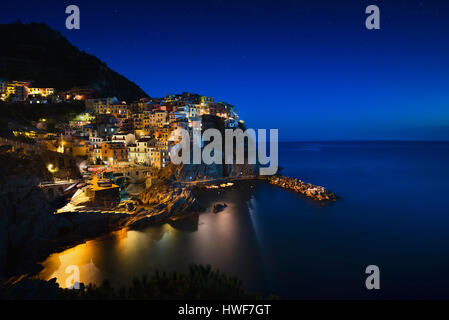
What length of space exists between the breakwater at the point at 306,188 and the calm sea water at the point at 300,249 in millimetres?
1559

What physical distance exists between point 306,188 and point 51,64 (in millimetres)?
63520

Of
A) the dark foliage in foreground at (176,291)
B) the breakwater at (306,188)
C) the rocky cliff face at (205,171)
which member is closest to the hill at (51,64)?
the rocky cliff face at (205,171)

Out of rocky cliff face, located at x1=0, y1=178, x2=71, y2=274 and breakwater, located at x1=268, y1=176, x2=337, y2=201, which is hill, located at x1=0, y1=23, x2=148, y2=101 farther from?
breakwater, located at x1=268, y1=176, x2=337, y2=201

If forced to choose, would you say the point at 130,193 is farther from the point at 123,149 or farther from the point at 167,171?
the point at 123,149

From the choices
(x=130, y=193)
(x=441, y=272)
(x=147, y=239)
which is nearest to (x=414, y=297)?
(x=441, y=272)

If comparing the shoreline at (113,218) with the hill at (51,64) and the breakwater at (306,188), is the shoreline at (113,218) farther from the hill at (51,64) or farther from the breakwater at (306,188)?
the hill at (51,64)

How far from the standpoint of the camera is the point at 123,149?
100 feet

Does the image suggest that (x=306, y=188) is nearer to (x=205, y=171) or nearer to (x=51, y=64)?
(x=205, y=171)

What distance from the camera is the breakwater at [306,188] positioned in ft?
86.5

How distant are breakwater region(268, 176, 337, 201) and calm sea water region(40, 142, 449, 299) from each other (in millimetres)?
1559

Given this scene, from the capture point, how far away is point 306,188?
2947 cm

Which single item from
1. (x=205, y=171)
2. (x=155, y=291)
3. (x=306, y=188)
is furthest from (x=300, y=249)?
(x=205, y=171)

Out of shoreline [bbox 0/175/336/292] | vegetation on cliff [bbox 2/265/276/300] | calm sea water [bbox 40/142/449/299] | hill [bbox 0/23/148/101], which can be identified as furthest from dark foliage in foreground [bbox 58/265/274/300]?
hill [bbox 0/23/148/101]
